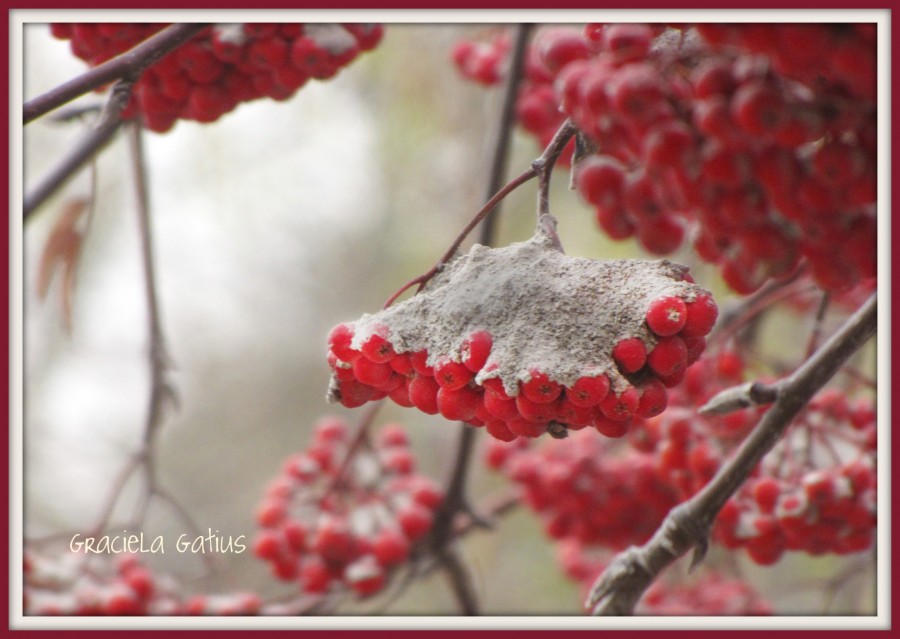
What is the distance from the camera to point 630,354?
565mm

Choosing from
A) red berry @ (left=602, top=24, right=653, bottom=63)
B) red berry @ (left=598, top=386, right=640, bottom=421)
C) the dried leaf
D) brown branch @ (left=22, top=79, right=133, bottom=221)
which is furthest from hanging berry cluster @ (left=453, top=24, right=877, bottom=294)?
the dried leaf

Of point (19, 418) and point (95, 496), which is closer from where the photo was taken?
point (19, 418)

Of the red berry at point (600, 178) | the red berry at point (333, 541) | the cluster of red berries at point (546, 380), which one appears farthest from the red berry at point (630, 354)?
the red berry at point (333, 541)

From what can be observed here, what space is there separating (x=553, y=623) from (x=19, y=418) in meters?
0.55

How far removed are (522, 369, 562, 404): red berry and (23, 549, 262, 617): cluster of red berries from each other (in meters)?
0.78

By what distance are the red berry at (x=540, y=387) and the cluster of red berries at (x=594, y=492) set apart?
67cm

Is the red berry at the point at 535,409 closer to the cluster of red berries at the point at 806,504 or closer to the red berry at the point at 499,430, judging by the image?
the red berry at the point at 499,430

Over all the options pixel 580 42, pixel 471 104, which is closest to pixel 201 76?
pixel 580 42

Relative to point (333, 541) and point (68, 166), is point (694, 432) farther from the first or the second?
point (68, 166)

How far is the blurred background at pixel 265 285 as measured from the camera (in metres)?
1.82

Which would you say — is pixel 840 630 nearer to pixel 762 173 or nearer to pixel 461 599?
pixel 762 173

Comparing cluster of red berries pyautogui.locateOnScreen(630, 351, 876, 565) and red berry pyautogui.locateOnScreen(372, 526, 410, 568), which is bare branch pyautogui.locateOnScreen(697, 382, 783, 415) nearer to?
cluster of red berries pyautogui.locateOnScreen(630, 351, 876, 565)

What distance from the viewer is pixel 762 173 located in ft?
1.62

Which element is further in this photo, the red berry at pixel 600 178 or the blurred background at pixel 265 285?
the blurred background at pixel 265 285
